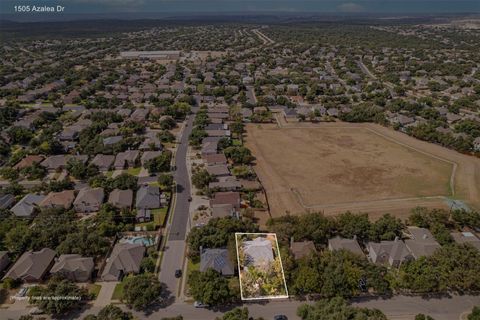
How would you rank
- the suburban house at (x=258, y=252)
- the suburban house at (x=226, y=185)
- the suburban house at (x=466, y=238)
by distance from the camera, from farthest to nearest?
the suburban house at (x=226, y=185), the suburban house at (x=466, y=238), the suburban house at (x=258, y=252)

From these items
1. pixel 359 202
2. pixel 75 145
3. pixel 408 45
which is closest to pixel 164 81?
pixel 75 145

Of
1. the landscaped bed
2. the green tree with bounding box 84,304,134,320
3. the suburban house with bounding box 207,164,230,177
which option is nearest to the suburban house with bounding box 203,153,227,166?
the suburban house with bounding box 207,164,230,177

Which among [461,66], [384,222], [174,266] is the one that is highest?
[461,66]

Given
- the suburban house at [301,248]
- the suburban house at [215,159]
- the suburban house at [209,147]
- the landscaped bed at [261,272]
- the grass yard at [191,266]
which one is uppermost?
the landscaped bed at [261,272]

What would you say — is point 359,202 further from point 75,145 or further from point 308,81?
point 308,81

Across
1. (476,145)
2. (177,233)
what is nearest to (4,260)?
(177,233)

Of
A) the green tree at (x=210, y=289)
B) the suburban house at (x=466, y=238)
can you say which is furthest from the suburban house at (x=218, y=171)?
the suburban house at (x=466, y=238)

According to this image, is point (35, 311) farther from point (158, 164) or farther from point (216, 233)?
point (158, 164)

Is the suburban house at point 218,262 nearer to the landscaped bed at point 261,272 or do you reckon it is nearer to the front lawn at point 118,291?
the landscaped bed at point 261,272
